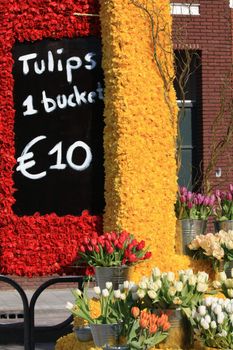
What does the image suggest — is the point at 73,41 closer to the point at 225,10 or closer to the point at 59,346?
the point at 59,346

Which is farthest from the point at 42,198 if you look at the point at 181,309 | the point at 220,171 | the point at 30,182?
the point at 220,171

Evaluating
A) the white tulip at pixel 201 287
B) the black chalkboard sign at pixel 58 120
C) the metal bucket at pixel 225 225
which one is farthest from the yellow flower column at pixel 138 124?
the metal bucket at pixel 225 225

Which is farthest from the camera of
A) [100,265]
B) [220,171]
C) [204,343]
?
[220,171]

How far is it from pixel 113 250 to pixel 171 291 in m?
1.12

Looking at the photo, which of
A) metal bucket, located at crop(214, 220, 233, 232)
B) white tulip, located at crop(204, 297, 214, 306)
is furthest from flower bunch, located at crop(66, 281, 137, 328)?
metal bucket, located at crop(214, 220, 233, 232)

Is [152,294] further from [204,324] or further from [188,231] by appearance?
[188,231]

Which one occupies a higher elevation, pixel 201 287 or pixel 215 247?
pixel 215 247

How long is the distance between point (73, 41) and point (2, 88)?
0.68 meters

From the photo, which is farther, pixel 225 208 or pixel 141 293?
pixel 225 208

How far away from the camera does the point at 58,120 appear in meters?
8.19

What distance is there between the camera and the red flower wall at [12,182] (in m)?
8.05

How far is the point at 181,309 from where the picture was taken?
6.72 meters

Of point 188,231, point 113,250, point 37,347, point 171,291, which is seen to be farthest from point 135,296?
point 37,347

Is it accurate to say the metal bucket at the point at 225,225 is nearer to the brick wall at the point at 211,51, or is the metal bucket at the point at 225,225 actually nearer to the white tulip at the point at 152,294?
the white tulip at the point at 152,294
